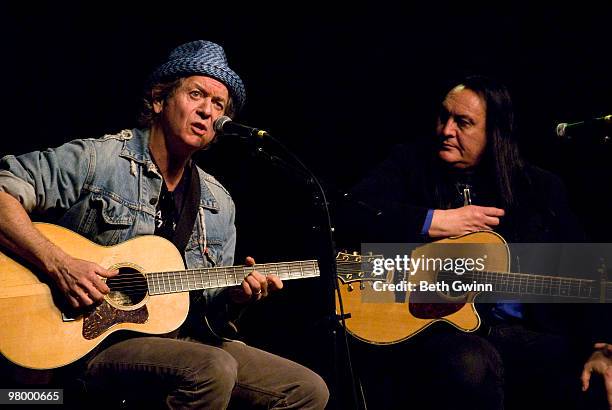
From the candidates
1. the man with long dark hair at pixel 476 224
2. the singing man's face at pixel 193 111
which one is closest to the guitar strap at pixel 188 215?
the singing man's face at pixel 193 111

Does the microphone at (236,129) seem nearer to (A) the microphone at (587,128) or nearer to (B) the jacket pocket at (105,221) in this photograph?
(B) the jacket pocket at (105,221)

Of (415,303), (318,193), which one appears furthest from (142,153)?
(415,303)

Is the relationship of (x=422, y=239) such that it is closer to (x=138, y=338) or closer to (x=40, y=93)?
(x=138, y=338)

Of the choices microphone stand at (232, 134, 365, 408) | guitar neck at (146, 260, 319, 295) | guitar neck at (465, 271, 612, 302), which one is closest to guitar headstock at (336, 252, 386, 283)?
guitar neck at (146, 260, 319, 295)

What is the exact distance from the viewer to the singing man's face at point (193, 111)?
10.2 feet

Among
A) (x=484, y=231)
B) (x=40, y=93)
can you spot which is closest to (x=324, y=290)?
(x=484, y=231)

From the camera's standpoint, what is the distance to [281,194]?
161 inches

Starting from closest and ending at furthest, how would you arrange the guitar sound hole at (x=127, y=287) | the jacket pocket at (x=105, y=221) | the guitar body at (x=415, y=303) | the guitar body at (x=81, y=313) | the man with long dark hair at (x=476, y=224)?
the guitar body at (x=81, y=313)
the guitar sound hole at (x=127, y=287)
the jacket pocket at (x=105, y=221)
the man with long dark hair at (x=476, y=224)
the guitar body at (x=415, y=303)

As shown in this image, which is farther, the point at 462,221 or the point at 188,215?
the point at 462,221

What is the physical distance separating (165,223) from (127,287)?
1.51 ft

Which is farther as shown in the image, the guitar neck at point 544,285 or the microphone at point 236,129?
the guitar neck at point 544,285

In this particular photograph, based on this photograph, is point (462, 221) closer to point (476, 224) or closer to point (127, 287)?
point (476, 224)

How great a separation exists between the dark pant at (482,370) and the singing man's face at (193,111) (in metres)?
1.40

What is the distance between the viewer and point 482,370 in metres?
3.01
